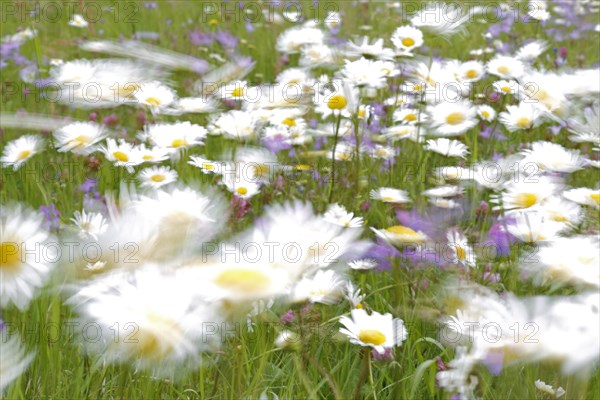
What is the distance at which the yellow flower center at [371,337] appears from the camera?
1.77ft

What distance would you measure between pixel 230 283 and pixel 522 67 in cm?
117

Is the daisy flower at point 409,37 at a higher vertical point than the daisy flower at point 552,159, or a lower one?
higher

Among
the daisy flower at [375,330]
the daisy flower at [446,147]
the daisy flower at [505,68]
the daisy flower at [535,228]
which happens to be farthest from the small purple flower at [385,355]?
the daisy flower at [505,68]

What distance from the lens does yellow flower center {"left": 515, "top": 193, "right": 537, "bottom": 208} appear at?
1.69 feet

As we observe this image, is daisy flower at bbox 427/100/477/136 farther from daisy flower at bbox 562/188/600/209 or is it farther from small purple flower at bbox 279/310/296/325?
small purple flower at bbox 279/310/296/325

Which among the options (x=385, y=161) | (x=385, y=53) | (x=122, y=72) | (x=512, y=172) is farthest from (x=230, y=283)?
(x=385, y=161)

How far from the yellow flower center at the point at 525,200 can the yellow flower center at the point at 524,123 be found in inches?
23.3

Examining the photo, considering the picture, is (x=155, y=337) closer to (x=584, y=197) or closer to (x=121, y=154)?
(x=584, y=197)

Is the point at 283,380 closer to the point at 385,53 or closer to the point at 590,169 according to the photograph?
the point at 385,53

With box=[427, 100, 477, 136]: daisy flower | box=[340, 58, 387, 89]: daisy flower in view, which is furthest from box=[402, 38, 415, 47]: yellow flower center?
box=[340, 58, 387, 89]: daisy flower

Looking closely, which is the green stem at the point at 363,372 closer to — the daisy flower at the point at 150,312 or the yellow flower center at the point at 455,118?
the daisy flower at the point at 150,312

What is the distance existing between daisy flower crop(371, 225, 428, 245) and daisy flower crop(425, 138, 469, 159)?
45 centimetres

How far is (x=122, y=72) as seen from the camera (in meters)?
0.34

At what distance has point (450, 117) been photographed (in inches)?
40.3
